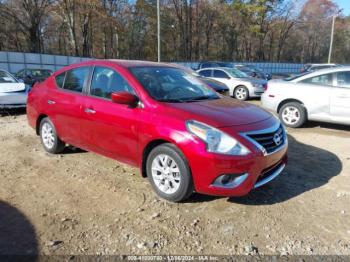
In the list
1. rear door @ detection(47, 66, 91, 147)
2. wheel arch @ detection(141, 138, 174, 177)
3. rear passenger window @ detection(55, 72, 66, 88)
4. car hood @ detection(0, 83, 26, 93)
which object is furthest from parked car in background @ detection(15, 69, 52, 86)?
wheel arch @ detection(141, 138, 174, 177)

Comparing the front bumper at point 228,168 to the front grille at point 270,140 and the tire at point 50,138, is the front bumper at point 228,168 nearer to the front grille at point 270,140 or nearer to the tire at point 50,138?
the front grille at point 270,140

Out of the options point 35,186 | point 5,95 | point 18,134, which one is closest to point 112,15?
point 5,95

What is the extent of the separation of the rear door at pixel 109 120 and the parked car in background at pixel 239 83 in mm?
9641

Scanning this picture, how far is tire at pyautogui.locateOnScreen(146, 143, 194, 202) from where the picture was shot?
3.56 metres

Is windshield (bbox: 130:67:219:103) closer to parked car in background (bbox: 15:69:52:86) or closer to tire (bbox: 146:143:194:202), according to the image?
tire (bbox: 146:143:194:202)

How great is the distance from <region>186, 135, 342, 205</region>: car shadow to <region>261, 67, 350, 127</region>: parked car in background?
1.58 m

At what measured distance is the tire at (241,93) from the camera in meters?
13.4

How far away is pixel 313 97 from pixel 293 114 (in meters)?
0.64

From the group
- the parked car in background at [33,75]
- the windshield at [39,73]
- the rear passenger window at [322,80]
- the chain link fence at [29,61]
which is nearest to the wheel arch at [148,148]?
the rear passenger window at [322,80]

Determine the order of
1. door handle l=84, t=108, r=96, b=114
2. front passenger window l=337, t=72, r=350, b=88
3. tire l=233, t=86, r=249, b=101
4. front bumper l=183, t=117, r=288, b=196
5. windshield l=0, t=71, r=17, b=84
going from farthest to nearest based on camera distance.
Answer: tire l=233, t=86, r=249, b=101 → windshield l=0, t=71, r=17, b=84 → front passenger window l=337, t=72, r=350, b=88 → door handle l=84, t=108, r=96, b=114 → front bumper l=183, t=117, r=288, b=196

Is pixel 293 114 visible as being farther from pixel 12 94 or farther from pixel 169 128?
pixel 12 94

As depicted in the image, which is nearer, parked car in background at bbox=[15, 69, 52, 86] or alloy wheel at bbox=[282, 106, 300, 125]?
alloy wheel at bbox=[282, 106, 300, 125]

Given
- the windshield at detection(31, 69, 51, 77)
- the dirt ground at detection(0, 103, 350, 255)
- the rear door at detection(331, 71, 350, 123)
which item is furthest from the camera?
the windshield at detection(31, 69, 51, 77)

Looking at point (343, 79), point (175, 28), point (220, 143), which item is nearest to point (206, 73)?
point (343, 79)
